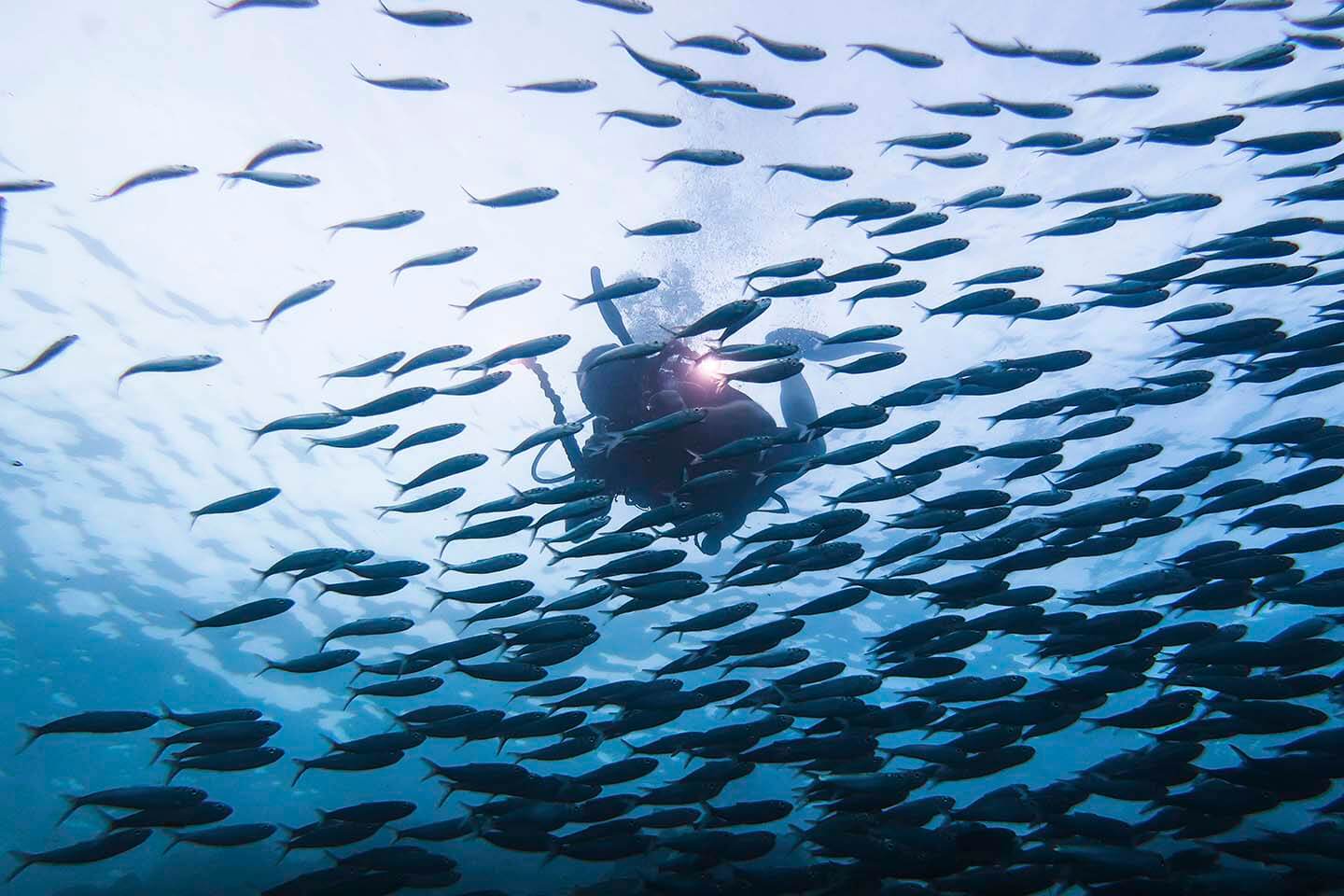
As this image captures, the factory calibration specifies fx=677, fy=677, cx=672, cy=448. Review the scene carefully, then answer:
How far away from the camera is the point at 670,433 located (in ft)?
22.6

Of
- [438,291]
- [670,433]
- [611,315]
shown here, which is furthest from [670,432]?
[438,291]

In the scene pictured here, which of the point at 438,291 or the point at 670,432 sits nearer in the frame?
the point at 670,432

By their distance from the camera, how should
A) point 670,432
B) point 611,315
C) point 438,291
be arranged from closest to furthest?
point 670,432 → point 611,315 → point 438,291

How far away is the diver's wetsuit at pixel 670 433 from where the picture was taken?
6.98 metres

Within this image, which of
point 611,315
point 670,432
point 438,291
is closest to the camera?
point 670,432

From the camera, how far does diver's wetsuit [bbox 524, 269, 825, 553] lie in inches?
275

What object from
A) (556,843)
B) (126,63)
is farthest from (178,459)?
(556,843)

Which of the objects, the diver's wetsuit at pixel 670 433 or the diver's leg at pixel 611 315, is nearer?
the diver's leg at pixel 611 315

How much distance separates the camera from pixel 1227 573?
6496 mm

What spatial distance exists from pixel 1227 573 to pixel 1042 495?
201 centimetres

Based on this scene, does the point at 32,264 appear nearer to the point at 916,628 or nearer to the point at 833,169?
the point at 833,169

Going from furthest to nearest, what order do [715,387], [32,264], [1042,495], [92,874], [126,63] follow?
1. [92,874]
2. [32,264]
3. [126,63]
4. [715,387]
5. [1042,495]

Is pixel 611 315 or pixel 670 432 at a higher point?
pixel 611 315

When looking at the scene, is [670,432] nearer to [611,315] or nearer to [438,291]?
[611,315]
